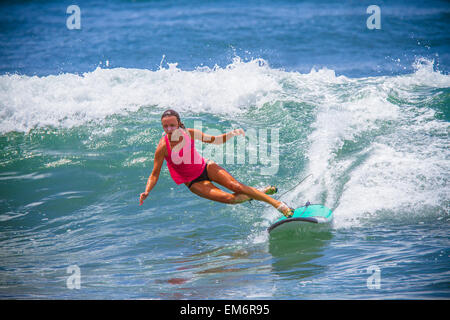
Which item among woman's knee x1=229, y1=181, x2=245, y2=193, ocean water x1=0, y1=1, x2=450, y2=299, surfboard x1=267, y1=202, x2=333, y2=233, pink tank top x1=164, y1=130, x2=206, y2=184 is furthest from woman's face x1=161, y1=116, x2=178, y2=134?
surfboard x1=267, y1=202, x2=333, y2=233

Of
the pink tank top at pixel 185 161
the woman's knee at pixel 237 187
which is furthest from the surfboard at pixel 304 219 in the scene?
the pink tank top at pixel 185 161

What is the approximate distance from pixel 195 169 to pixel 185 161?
0.58 ft

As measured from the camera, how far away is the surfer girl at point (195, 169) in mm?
5684

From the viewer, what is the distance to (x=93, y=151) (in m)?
9.59

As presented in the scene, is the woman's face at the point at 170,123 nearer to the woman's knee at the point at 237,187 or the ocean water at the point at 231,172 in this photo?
the woman's knee at the point at 237,187

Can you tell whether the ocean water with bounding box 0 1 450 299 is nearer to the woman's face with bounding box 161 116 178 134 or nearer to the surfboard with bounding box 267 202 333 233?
the surfboard with bounding box 267 202 333 233

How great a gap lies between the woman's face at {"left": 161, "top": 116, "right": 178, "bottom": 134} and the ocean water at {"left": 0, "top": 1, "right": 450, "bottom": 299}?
159 centimetres

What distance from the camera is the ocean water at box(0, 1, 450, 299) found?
494 centimetres

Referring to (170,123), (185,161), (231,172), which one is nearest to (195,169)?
(185,161)

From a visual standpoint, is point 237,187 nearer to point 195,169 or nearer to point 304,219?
point 195,169

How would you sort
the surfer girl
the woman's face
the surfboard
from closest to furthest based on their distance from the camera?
the woman's face < the surfer girl < the surfboard

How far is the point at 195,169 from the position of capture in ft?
19.2

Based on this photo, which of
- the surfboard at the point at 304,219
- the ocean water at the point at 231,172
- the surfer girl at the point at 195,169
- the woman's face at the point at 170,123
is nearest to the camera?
the ocean water at the point at 231,172

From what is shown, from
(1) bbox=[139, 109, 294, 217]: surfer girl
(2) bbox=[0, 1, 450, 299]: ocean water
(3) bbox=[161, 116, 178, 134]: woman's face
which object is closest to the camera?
(2) bbox=[0, 1, 450, 299]: ocean water
